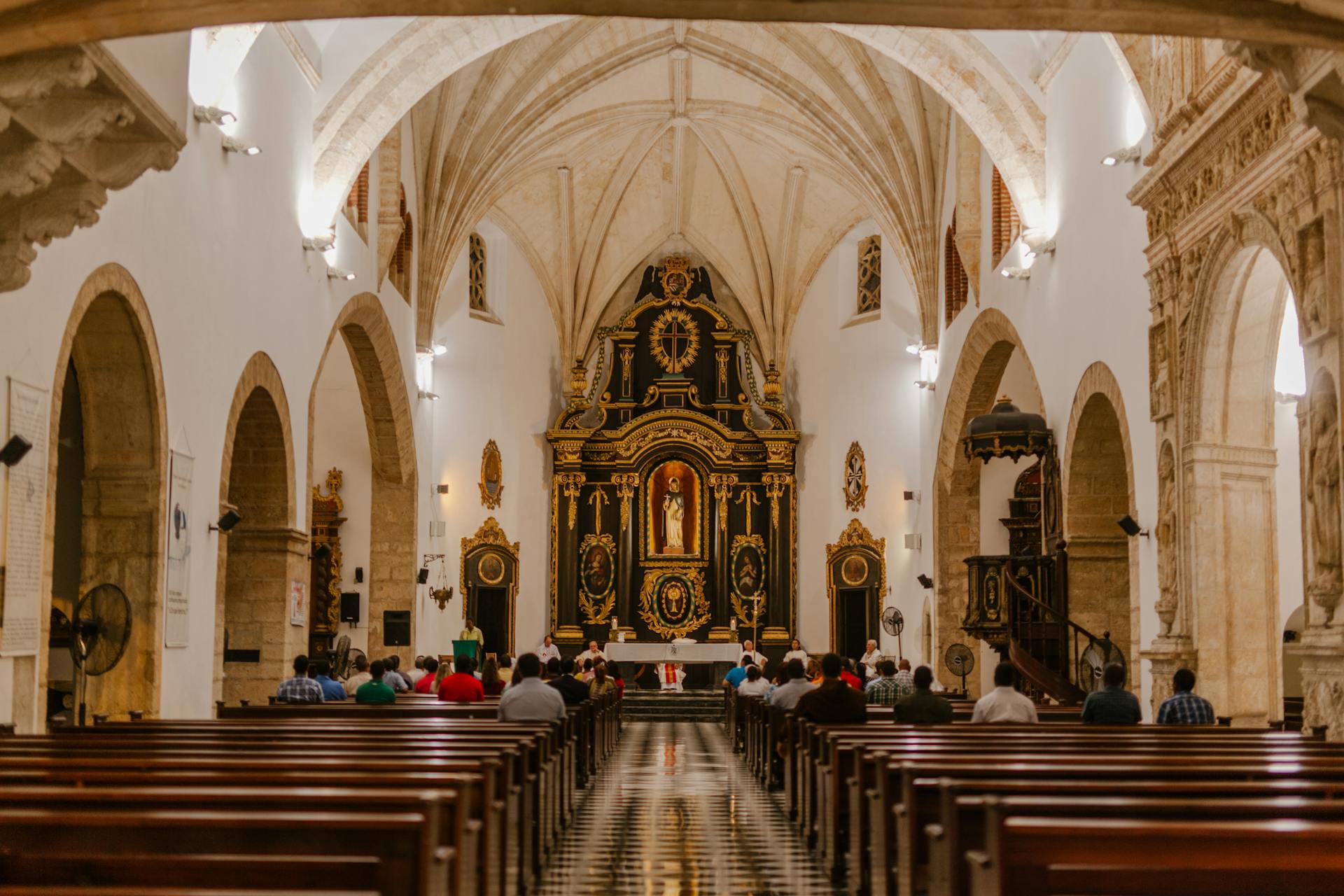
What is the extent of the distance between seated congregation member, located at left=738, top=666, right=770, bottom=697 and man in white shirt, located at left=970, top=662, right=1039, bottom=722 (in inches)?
261

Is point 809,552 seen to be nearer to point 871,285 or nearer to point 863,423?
point 863,423

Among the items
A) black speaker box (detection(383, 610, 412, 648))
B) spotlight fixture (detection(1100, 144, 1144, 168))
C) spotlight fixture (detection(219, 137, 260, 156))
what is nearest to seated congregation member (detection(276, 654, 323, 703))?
spotlight fixture (detection(219, 137, 260, 156))

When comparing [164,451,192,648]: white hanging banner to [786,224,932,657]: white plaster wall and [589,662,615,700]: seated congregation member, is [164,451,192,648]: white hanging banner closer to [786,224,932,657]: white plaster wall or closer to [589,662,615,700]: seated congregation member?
[589,662,615,700]: seated congregation member

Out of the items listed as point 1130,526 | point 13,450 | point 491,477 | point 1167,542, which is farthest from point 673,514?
point 13,450

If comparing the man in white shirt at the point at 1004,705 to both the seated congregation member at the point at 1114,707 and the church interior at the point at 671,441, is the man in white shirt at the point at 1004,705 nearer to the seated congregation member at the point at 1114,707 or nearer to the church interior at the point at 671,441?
the church interior at the point at 671,441

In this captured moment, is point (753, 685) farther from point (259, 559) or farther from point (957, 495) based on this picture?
point (957, 495)

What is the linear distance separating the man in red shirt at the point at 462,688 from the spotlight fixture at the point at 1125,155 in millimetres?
7472

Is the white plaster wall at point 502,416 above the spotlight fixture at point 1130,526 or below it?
above

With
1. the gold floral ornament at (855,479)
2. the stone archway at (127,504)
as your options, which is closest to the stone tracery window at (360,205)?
the stone archway at (127,504)

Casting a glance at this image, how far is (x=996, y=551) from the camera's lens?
21.8 m

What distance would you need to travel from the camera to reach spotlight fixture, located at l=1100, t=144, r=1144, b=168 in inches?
535

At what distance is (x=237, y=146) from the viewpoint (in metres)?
13.5

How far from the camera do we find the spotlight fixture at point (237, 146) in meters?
13.4

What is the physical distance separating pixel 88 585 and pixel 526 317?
1705cm
